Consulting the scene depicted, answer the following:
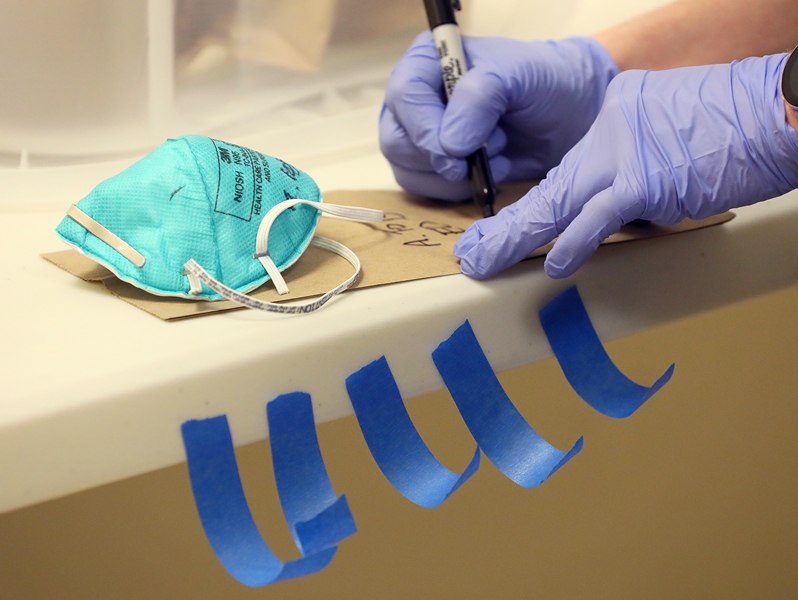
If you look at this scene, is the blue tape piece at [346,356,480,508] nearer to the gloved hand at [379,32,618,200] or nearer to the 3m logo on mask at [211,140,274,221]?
the 3m logo on mask at [211,140,274,221]

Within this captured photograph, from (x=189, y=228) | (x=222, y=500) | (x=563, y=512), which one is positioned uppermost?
(x=189, y=228)

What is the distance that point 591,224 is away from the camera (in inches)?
15.8

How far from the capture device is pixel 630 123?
1.38 ft

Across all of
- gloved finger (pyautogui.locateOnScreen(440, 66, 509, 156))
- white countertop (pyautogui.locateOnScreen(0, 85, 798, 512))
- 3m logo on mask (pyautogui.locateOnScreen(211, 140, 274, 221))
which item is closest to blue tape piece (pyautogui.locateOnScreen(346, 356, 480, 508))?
white countertop (pyautogui.locateOnScreen(0, 85, 798, 512))

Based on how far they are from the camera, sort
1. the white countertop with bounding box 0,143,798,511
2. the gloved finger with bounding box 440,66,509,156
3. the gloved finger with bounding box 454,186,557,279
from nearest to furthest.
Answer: the white countertop with bounding box 0,143,798,511, the gloved finger with bounding box 454,186,557,279, the gloved finger with bounding box 440,66,509,156

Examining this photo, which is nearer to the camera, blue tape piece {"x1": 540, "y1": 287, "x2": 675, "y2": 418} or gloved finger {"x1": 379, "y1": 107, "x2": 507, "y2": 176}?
blue tape piece {"x1": 540, "y1": 287, "x2": 675, "y2": 418}

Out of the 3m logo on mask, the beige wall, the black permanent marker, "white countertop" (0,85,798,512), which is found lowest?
the beige wall

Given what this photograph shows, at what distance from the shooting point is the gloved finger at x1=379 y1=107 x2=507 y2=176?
1.90 ft

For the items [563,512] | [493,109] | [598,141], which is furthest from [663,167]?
[563,512]

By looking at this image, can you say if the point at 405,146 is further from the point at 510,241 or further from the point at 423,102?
the point at 510,241

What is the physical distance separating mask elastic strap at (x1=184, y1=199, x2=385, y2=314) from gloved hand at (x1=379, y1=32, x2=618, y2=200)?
0.11m

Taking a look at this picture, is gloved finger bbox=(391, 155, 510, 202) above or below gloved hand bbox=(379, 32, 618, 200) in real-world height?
below

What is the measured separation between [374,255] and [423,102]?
0.18m

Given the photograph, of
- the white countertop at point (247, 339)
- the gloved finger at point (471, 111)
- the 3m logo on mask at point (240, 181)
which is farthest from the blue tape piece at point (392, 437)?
the gloved finger at point (471, 111)
